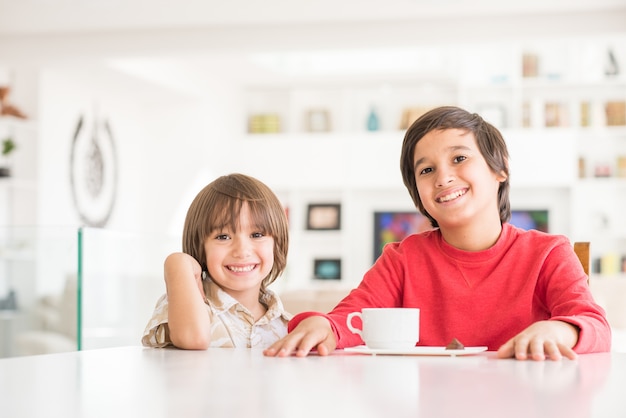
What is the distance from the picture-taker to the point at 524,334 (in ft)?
3.59

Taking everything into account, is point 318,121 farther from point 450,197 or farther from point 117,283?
point 450,197

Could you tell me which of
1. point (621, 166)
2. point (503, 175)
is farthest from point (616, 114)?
point (503, 175)

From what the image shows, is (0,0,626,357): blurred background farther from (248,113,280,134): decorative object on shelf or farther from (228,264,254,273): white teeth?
(228,264,254,273): white teeth

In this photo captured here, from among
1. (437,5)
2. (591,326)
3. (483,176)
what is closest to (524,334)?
(591,326)

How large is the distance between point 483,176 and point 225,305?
1.65 ft

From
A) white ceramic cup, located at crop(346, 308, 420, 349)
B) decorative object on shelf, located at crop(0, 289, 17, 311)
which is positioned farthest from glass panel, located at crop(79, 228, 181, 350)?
white ceramic cup, located at crop(346, 308, 420, 349)

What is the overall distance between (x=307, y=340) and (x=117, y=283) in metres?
2.58

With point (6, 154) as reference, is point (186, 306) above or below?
below

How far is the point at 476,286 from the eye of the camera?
4.88ft

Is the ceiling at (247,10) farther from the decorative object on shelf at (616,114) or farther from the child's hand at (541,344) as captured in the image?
the child's hand at (541,344)

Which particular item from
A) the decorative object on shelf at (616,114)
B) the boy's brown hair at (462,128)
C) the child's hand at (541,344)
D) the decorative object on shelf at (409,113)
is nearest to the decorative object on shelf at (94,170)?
the decorative object on shelf at (409,113)

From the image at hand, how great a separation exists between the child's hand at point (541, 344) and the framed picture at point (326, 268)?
8.28 m

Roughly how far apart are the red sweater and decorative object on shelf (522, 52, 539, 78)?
810 cm

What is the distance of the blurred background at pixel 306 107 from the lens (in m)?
6.20
